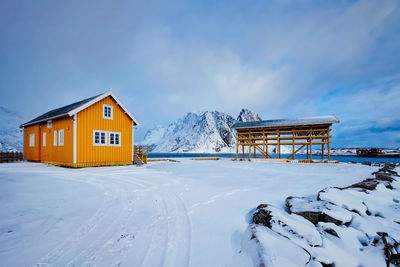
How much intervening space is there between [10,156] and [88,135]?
586 inches

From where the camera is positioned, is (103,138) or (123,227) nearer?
(123,227)

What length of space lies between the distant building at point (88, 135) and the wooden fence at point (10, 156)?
4.02m

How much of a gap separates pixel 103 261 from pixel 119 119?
16.4 m

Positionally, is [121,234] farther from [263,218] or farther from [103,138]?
[103,138]

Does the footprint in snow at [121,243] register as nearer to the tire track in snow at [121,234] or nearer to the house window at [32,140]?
the tire track in snow at [121,234]

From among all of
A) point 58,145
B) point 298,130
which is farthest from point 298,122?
point 58,145

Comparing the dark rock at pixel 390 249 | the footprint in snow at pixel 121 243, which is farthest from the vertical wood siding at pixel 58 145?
the dark rock at pixel 390 249

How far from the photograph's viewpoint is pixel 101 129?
15.9 meters

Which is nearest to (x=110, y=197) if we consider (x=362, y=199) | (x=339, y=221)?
(x=339, y=221)

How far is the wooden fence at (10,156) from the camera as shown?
1980 cm

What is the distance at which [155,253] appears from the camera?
2.82 m

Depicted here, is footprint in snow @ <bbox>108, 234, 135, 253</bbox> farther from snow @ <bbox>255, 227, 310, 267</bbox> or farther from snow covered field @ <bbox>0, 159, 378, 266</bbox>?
snow @ <bbox>255, 227, 310, 267</bbox>

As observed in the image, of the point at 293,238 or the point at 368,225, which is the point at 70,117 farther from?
the point at 368,225

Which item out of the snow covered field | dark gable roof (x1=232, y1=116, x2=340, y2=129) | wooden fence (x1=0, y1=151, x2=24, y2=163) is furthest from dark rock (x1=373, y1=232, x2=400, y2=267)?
wooden fence (x1=0, y1=151, x2=24, y2=163)
